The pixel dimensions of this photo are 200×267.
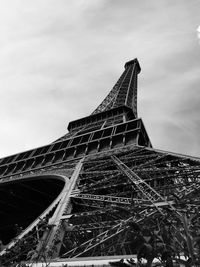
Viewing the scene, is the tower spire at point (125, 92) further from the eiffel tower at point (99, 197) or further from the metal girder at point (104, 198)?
the metal girder at point (104, 198)

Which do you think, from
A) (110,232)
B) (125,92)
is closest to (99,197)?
(110,232)

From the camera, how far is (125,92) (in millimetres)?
59281

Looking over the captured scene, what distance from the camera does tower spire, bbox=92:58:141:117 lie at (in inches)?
2039

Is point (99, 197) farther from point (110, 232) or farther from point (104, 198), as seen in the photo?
point (110, 232)

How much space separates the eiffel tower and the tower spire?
392 inches

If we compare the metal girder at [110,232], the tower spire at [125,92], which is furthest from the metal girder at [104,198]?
the tower spire at [125,92]

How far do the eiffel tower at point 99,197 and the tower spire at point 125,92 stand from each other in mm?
9960

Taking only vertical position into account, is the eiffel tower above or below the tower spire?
below

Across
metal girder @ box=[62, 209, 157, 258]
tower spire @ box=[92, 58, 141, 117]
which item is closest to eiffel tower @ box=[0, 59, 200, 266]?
metal girder @ box=[62, 209, 157, 258]

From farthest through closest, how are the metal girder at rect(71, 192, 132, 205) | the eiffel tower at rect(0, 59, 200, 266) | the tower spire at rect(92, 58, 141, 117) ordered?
the tower spire at rect(92, 58, 141, 117) → the metal girder at rect(71, 192, 132, 205) → the eiffel tower at rect(0, 59, 200, 266)

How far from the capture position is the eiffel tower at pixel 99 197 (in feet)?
15.3

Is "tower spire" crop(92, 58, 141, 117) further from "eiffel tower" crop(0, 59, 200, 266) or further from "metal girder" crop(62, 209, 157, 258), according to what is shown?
"metal girder" crop(62, 209, 157, 258)

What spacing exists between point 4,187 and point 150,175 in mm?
12338

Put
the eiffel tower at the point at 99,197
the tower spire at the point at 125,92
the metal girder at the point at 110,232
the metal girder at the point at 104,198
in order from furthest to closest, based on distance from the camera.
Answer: the tower spire at the point at 125,92 < the metal girder at the point at 104,198 < the metal girder at the point at 110,232 < the eiffel tower at the point at 99,197
